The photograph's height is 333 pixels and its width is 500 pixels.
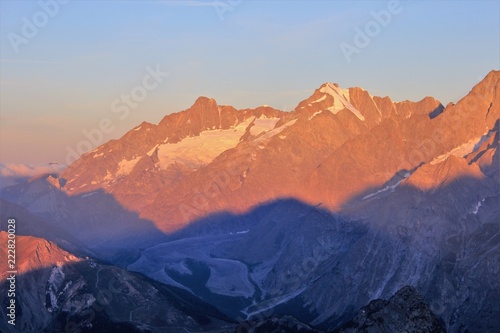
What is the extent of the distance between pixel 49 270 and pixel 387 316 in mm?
117940

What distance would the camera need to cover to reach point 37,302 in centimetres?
17500

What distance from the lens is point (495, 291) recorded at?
634 ft

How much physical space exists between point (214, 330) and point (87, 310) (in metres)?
19.9

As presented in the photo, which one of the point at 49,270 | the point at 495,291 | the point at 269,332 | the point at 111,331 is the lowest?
the point at 495,291

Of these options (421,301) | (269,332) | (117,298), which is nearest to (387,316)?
(421,301)

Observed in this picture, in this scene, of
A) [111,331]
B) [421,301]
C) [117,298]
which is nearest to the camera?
[421,301]

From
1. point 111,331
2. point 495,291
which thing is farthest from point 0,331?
point 495,291

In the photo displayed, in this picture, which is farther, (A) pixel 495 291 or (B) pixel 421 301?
(A) pixel 495 291

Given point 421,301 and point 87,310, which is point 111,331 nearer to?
point 87,310

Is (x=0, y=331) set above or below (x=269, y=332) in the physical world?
above

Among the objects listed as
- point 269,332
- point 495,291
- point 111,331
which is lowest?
point 495,291

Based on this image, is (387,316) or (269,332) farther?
(269,332)

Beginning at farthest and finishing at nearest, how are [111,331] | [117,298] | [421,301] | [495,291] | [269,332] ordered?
[495,291] < [117,298] < [111,331] < [269,332] < [421,301]

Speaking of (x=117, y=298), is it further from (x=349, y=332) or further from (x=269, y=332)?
(x=349, y=332)
